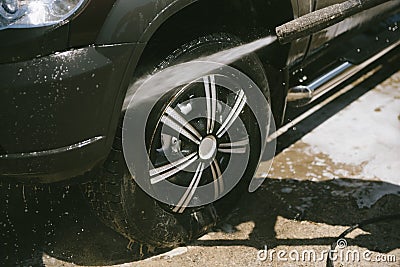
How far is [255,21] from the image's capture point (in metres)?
3.13

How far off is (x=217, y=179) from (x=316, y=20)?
0.91 meters

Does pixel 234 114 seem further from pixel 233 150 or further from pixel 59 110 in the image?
pixel 59 110

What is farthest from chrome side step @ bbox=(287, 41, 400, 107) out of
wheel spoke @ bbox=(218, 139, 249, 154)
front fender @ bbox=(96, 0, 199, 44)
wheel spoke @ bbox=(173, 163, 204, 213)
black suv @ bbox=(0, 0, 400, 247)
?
front fender @ bbox=(96, 0, 199, 44)

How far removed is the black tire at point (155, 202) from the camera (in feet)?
8.82

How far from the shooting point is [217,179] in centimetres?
318

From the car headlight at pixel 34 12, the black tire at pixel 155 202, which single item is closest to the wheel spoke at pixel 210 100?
the black tire at pixel 155 202

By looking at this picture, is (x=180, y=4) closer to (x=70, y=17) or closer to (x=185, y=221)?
(x=70, y=17)

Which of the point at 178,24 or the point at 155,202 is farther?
the point at 155,202

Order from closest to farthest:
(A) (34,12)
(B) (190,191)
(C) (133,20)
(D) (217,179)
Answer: (A) (34,12), (C) (133,20), (B) (190,191), (D) (217,179)

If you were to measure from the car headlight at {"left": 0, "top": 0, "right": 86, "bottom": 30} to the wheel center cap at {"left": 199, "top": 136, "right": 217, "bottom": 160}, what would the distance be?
3.19 feet

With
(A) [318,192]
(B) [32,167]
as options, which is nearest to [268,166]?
(A) [318,192]

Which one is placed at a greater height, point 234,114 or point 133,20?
point 133,20

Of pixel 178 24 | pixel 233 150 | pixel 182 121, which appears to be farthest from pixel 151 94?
pixel 233 150

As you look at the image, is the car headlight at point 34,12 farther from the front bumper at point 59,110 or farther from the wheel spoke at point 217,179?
the wheel spoke at point 217,179
